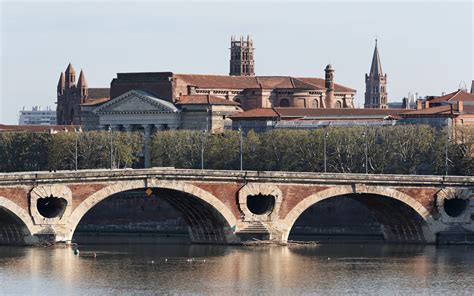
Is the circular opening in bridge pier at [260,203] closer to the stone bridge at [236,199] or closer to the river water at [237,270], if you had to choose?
the stone bridge at [236,199]

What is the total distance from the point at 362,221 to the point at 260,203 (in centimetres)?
1818

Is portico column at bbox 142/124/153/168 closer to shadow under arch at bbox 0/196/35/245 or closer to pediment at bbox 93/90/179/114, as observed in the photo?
pediment at bbox 93/90/179/114

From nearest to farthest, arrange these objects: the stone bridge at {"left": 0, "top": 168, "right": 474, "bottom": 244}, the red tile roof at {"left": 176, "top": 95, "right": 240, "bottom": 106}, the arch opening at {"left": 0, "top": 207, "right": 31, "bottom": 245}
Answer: the arch opening at {"left": 0, "top": 207, "right": 31, "bottom": 245}
the stone bridge at {"left": 0, "top": 168, "right": 474, "bottom": 244}
the red tile roof at {"left": 176, "top": 95, "right": 240, "bottom": 106}

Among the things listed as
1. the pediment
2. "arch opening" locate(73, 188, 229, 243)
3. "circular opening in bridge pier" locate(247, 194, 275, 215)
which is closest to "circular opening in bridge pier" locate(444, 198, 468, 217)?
"circular opening in bridge pier" locate(247, 194, 275, 215)

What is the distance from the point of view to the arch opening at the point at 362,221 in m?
131

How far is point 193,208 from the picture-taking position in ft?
423

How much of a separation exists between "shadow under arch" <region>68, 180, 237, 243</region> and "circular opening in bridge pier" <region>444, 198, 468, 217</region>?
602 inches

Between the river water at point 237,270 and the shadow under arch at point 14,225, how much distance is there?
837 mm

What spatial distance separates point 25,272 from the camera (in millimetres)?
110438

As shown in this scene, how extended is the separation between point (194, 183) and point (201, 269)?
37.0 feet

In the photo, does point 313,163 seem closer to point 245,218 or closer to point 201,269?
point 245,218

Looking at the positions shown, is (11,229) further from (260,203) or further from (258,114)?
(258,114)

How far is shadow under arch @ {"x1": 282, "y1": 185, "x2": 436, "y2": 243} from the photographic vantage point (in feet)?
418

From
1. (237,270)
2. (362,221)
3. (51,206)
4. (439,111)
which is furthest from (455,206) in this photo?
(439,111)
